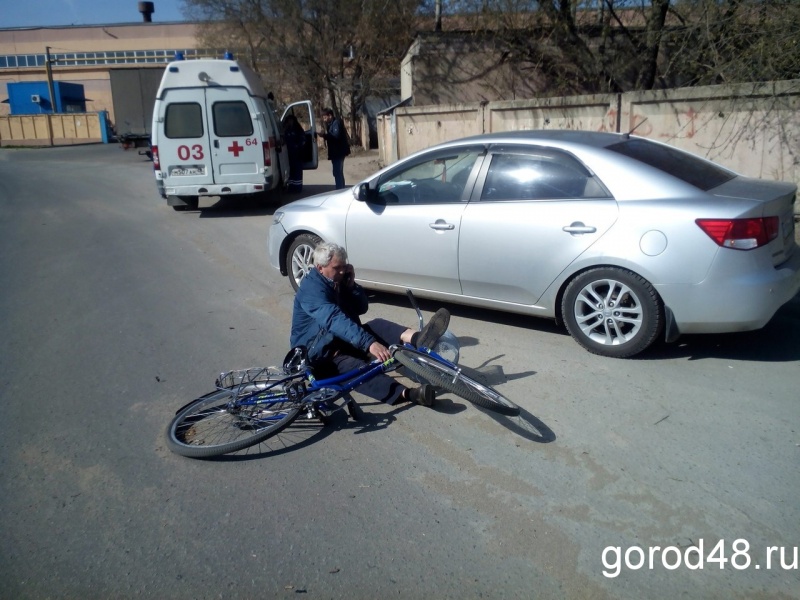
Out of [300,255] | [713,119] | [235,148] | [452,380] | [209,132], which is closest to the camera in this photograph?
[452,380]

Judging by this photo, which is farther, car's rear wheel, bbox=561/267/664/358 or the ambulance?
the ambulance

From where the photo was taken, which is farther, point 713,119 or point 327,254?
point 713,119

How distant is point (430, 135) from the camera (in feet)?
53.7

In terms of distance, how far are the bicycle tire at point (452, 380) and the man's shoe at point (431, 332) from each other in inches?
8.2

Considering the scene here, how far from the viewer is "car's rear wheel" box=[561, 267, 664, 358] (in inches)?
197

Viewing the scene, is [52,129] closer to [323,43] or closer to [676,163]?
[323,43]

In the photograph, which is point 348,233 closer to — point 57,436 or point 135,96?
point 57,436

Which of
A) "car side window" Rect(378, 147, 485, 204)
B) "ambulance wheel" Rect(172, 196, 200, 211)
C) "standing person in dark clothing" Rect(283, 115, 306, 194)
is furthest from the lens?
"standing person in dark clothing" Rect(283, 115, 306, 194)

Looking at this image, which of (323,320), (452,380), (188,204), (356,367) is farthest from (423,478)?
(188,204)

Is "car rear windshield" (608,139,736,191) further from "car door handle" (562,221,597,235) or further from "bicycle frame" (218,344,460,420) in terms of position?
"bicycle frame" (218,344,460,420)

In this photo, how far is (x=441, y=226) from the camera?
586cm

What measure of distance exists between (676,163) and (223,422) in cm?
395

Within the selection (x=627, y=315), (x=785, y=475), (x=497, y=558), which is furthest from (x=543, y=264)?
(x=497, y=558)

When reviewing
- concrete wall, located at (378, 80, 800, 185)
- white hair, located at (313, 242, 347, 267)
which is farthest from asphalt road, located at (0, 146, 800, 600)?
concrete wall, located at (378, 80, 800, 185)
